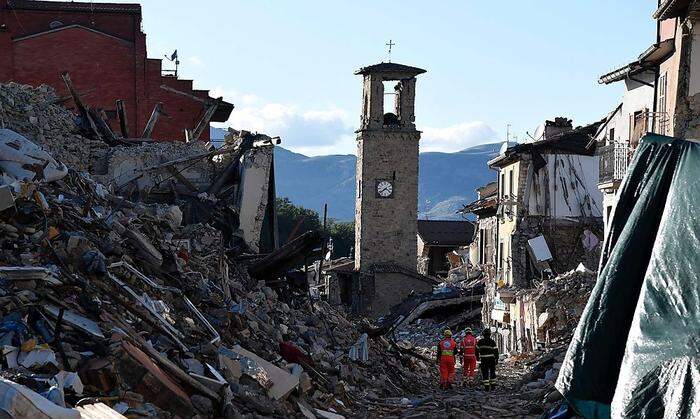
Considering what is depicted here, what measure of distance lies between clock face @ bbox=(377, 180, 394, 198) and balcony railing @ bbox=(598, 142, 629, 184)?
27196mm

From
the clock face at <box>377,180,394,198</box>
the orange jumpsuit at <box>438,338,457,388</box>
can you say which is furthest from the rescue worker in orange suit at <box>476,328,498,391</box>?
the clock face at <box>377,180,394,198</box>

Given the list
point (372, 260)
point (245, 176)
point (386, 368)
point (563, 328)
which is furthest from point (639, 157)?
point (372, 260)

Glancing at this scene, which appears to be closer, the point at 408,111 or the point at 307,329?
the point at 307,329

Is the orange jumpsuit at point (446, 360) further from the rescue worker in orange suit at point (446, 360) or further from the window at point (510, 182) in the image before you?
the window at point (510, 182)

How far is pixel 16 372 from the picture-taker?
9.45 metres

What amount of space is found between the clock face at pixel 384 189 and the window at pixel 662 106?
3132cm

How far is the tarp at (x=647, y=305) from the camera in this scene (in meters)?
7.25

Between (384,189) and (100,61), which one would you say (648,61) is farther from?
(384,189)

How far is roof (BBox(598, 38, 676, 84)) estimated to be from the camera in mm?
24656

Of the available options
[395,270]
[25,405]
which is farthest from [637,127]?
[395,270]

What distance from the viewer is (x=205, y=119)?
34.8m

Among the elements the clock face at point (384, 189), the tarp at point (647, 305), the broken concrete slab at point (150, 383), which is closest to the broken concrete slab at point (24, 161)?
the broken concrete slab at point (150, 383)

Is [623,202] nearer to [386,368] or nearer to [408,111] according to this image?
[386,368]

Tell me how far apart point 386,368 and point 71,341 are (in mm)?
12476
